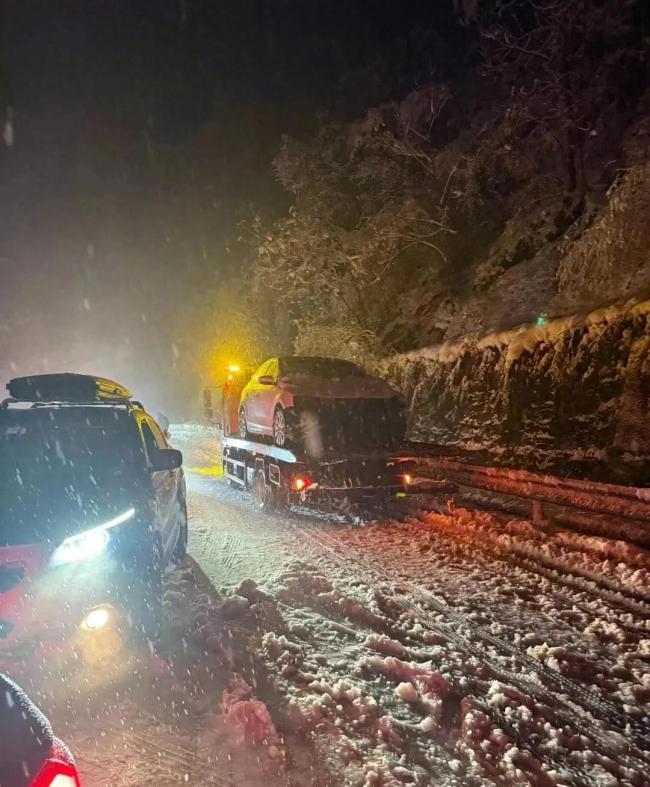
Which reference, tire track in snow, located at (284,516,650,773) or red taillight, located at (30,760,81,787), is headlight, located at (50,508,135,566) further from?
tire track in snow, located at (284,516,650,773)

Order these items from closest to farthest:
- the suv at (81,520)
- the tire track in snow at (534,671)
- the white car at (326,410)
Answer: the tire track in snow at (534,671) → the suv at (81,520) → the white car at (326,410)

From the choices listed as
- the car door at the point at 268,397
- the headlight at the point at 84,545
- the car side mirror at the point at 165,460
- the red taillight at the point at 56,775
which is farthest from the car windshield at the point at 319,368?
the red taillight at the point at 56,775

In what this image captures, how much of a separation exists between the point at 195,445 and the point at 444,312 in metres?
12.2

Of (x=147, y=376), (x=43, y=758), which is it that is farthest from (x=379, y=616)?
(x=147, y=376)

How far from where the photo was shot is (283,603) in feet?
18.7

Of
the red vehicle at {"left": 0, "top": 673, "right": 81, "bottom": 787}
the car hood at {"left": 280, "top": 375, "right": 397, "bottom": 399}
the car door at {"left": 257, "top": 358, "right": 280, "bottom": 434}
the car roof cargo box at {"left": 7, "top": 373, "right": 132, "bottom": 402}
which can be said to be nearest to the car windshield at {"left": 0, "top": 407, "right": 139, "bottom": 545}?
the red vehicle at {"left": 0, "top": 673, "right": 81, "bottom": 787}

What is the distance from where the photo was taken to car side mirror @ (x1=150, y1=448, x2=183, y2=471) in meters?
5.50

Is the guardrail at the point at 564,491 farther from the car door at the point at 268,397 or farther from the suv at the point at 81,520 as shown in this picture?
the suv at the point at 81,520

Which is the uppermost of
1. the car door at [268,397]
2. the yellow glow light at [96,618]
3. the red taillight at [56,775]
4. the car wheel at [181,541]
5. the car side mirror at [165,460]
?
the car door at [268,397]

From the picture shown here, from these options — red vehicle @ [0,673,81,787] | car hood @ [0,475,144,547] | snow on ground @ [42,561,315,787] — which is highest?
car hood @ [0,475,144,547]

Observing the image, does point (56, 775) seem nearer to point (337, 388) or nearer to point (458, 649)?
point (458, 649)

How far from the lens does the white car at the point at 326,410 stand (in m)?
A: 9.70

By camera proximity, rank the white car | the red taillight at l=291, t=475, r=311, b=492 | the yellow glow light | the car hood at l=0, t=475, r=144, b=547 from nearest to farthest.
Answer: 1. the yellow glow light
2. the car hood at l=0, t=475, r=144, b=547
3. the red taillight at l=291, t=475, r=311, b=492
4. the white car

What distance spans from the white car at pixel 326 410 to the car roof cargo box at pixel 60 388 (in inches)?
99.0
